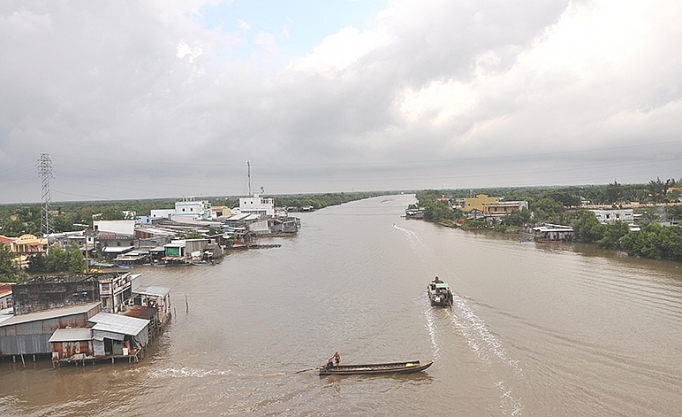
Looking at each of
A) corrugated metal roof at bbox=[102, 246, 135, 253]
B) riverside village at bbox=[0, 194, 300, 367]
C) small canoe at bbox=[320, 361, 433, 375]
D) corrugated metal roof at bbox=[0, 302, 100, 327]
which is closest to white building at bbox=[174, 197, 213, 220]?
corrugated metal roof at bbox=[102, 246, 135, 253]

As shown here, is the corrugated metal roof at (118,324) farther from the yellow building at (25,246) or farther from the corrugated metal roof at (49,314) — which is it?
the yellow building at (25,246)

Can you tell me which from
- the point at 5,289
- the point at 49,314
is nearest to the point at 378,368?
the point at 49,314

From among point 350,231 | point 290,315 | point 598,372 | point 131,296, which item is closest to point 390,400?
point 598,372

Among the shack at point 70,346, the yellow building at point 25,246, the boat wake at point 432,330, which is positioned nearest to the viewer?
the shack at point 70,346

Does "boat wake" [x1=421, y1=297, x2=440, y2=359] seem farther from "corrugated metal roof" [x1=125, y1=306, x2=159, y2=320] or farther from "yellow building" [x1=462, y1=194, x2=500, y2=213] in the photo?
"yellow building" [x1=462, y1=194, x2=500, y2=213]

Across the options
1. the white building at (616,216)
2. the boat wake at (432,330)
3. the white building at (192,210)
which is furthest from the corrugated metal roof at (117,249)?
the white building at (616,216)
